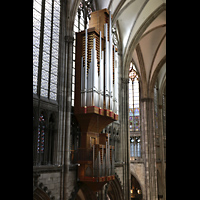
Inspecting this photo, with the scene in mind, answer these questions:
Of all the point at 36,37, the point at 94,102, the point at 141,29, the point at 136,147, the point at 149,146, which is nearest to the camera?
the point at 36,37

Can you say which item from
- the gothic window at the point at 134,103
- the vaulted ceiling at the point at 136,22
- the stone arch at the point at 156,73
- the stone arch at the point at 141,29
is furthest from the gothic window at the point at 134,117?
the stone arch at the point at 141,29

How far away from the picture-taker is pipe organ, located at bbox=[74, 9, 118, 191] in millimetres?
12117

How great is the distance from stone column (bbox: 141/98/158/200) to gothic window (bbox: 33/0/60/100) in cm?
1476

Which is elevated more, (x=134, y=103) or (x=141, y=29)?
(x=141, y=29)

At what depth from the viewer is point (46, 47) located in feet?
39.1

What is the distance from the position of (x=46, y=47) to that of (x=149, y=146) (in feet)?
53.0

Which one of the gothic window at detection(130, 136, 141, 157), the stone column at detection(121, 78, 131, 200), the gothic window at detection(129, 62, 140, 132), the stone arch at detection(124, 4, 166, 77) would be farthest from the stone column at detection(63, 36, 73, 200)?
the gothic window at detection(130, 136, 141, 157)

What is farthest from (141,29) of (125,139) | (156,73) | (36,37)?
(36,37)

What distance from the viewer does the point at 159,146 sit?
91.1 feet

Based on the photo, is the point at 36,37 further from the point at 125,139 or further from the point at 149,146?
the point at 149,146

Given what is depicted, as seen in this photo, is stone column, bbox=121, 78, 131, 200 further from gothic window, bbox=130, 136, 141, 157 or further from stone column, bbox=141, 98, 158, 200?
gothic window, bbox=130, 136, 141, 157

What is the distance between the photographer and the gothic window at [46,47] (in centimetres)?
1122
